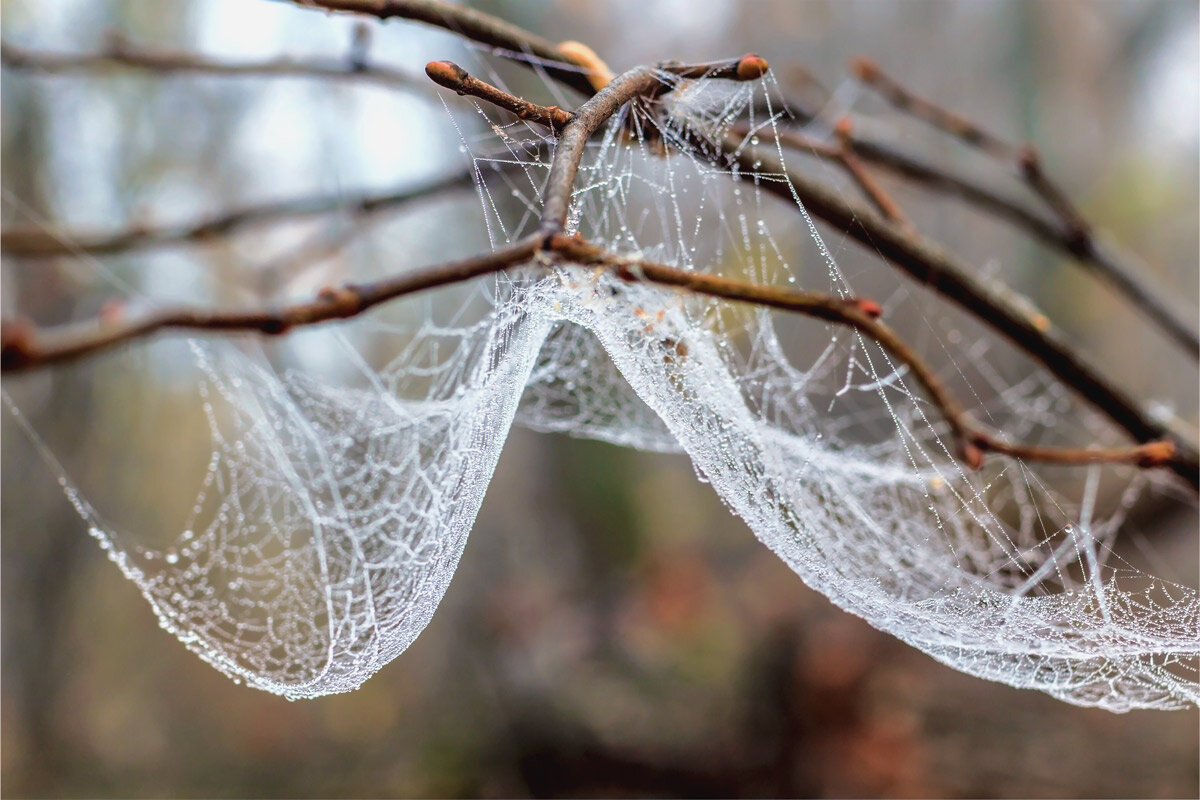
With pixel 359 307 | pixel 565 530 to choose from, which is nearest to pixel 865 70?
pixel 359 307

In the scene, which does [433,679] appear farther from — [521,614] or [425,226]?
[425,226]

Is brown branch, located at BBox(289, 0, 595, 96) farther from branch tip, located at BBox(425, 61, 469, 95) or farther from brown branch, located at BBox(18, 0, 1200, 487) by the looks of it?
branch tip, located at BBox(425, 61, 469, 95)

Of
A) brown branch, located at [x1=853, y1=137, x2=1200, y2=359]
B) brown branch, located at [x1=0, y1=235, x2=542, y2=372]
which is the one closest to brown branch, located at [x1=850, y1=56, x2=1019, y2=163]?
brown branch, located at [x1=853, y1=137, x2=1200, y2=359]

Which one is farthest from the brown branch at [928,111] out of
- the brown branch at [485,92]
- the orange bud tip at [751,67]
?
the brown branch at [485,92]

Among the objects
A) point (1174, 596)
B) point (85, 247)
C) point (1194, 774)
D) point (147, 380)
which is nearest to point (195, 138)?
→ point (147, 380)

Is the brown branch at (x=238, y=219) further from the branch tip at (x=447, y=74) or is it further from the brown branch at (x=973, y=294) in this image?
the branch tip at (x=447, y=74)
